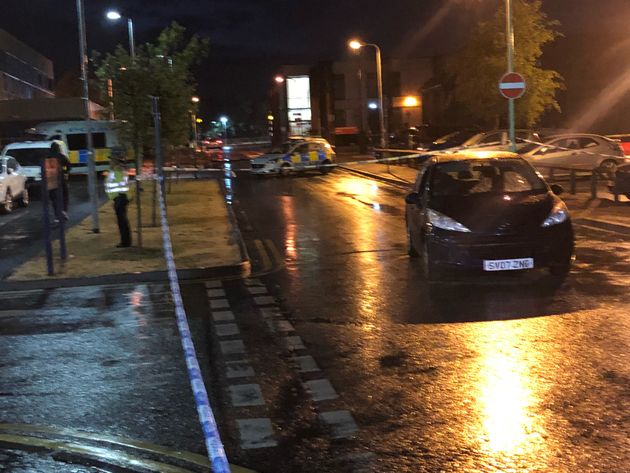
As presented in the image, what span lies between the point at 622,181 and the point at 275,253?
29.1ft

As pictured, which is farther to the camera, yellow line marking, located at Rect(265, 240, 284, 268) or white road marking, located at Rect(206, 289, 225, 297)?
yellow line marking, located at Rect(265, 240, 284, 268)

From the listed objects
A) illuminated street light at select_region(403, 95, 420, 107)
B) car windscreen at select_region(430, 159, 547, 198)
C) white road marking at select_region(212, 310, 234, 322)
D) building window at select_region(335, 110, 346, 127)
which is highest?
illuminated street light at select_region(403, 95, 420, 107)

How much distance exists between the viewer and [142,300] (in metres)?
9.12

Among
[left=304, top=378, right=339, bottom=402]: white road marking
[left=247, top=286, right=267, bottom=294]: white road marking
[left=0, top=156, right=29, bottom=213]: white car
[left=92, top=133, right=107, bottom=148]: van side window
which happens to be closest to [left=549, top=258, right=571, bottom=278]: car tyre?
A: [left=247, top=286, right=267, bottom=294]: white road marking

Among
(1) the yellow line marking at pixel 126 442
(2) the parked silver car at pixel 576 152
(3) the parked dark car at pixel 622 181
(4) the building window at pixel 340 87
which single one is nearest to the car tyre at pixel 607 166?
(2) the parked silver car at pixel 576 152

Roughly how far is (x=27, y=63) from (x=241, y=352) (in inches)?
2811

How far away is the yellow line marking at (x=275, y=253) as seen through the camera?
454 inches

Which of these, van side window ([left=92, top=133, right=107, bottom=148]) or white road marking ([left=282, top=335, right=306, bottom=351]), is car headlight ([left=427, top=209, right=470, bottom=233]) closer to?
white road marking ([left=282, top=335, right=306, bottom=351])

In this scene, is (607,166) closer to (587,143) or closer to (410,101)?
(587,143)

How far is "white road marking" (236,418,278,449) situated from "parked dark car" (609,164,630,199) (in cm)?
1407

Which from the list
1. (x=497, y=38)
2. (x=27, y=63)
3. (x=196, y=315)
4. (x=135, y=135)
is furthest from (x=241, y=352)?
(x=27, y=63)

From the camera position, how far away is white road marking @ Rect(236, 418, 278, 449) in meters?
4.55

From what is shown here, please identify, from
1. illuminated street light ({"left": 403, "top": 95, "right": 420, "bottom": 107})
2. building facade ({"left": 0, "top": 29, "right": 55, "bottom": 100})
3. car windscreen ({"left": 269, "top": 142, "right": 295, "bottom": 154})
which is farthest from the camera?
illuminated street light ({"left": 403, "top": 95, "right": 420, "bottom": 107})

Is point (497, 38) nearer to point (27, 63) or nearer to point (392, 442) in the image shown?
point (392, 442)
